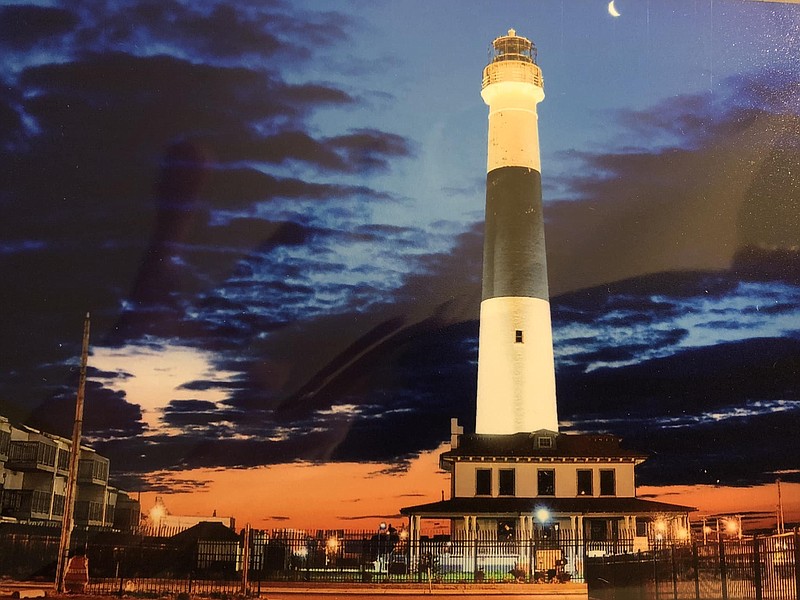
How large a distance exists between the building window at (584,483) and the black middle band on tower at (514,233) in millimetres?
1758

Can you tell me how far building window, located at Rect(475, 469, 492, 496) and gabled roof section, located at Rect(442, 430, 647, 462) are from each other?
0.49ft

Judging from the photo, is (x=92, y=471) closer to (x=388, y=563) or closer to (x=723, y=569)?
(x=388, y=563)

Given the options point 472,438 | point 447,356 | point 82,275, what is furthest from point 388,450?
point 82,275

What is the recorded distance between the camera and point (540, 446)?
29.9 ft

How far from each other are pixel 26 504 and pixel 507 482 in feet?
15.3

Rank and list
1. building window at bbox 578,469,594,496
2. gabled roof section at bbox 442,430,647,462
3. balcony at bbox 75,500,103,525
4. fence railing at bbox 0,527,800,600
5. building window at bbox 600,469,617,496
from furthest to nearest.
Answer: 1. building window at bbox 578,469,594,496
2. building window at bbox 600,469,617,496
3. gabled roof section at bbox 442,430,647,462
4. balcony at bbox 75,500,103,525
5. fence railing at bbox 0,527,800,600

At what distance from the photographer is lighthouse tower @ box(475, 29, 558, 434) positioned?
767 cm

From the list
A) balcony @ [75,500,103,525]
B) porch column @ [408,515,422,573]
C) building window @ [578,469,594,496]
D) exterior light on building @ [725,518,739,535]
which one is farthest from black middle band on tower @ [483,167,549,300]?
balcony @ [75,500,103,525]

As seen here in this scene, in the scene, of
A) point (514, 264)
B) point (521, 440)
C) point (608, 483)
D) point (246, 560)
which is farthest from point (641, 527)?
point (246, 560)

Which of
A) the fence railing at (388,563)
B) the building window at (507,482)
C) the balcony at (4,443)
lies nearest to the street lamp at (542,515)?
the building window at (507,482)

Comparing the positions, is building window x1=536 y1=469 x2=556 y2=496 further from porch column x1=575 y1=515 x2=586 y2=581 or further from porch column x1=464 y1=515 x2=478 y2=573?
porch column x1=464 y1=515 x2=478 y2=573

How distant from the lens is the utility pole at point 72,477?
6348mm

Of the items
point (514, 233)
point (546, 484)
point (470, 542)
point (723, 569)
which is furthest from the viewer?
point (546, 484)

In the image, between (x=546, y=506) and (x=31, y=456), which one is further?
(x=546, y=506)
